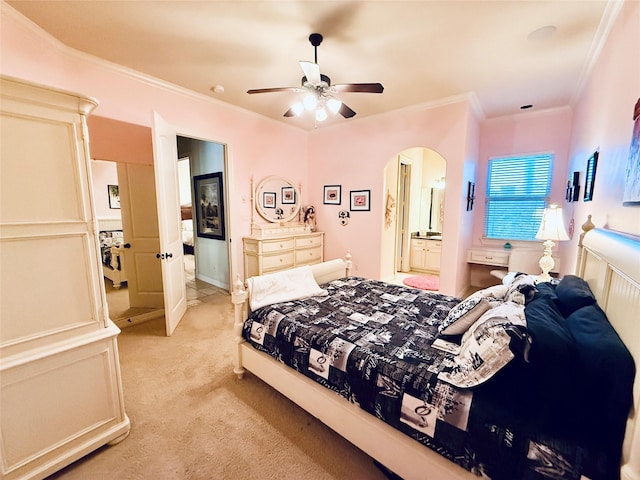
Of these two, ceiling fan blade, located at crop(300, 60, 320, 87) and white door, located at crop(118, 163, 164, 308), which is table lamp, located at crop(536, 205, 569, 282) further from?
white door, located at crop(118, 163, 164, 308)

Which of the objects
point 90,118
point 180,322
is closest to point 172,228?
point 180,322

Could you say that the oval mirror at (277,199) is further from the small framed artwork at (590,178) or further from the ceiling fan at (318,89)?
the small framed artwork at (590,178)

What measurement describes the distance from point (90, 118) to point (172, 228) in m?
1.35

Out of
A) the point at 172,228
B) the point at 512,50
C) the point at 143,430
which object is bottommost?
the point at 143,430

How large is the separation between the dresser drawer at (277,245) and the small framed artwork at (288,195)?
827mm

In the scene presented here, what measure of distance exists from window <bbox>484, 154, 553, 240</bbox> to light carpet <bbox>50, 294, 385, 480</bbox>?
411 cm

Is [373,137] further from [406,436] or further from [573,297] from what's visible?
[406,436]

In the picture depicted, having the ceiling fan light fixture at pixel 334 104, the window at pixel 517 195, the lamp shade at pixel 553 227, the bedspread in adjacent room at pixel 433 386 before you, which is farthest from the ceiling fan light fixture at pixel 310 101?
the window at pixel 517 195

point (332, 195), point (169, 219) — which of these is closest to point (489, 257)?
point (332, 195)

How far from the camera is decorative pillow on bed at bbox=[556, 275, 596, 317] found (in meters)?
1.43

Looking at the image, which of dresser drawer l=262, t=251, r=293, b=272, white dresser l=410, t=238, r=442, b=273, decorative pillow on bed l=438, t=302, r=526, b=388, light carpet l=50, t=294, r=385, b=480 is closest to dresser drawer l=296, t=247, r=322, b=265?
dresser drawer l=262, t=251, r=293, b=272

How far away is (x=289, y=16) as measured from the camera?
208 cm

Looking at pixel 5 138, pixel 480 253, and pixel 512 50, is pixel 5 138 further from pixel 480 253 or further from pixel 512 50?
pixel 480 253

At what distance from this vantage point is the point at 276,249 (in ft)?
13.8
